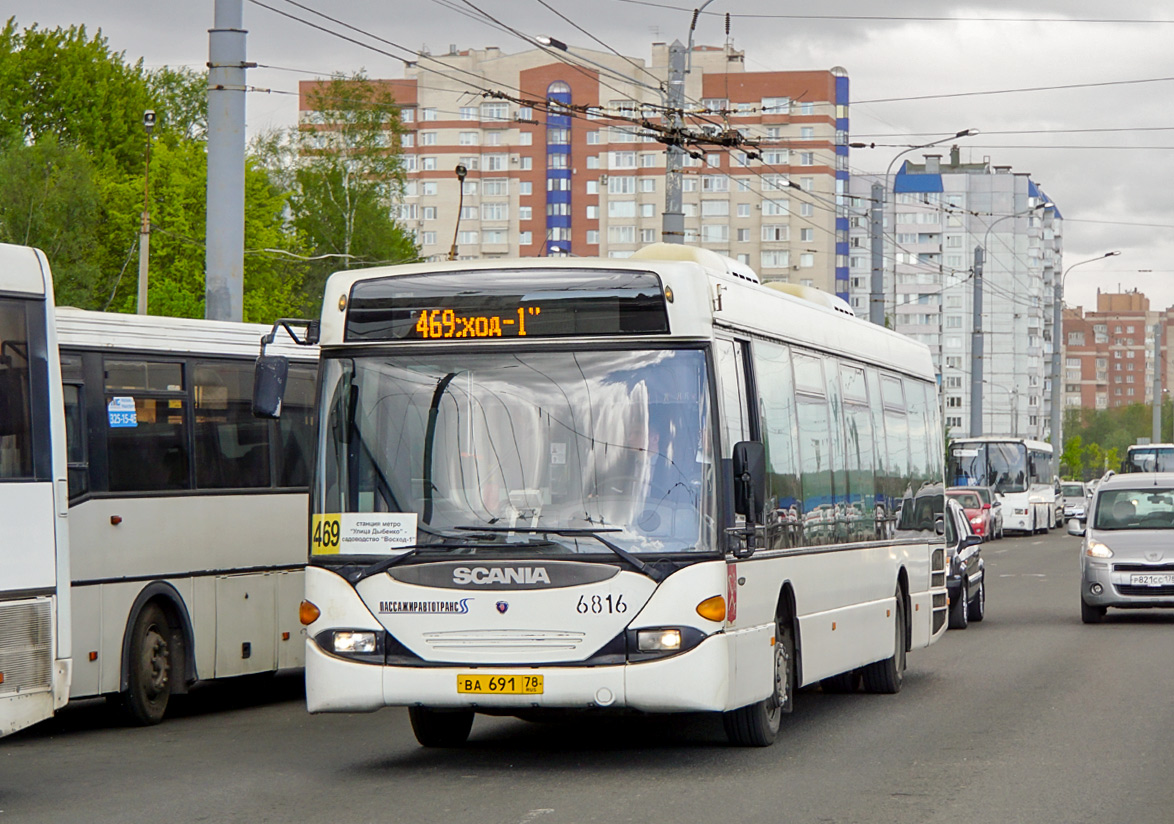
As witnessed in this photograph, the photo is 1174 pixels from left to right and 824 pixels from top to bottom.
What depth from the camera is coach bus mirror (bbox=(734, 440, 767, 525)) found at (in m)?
10.2

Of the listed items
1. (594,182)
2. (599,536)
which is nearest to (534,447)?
(599,536)

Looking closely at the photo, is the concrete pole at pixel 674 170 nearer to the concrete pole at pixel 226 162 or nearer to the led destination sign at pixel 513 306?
the concrete pole at pixel 226 162

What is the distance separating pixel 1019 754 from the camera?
11.1 meters

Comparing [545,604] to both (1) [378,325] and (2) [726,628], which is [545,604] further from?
(1) [378,325]

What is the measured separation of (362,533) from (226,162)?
9319 mm

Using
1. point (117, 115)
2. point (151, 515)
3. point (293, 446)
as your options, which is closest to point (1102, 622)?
point (293, 446)

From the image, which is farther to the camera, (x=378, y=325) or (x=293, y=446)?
(x=293, y=446)

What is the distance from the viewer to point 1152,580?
22.3m

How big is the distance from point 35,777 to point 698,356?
14.2ft

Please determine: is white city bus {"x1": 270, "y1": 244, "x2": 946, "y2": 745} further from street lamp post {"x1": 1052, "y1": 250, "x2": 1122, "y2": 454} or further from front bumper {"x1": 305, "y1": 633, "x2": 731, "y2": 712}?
street lamp post {"x1": 1052, "y1": 250, "x2": 1122, "y2": 454}

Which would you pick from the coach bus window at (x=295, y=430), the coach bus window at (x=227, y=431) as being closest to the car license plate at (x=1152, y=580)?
the coach bus window at (x=295, y=430)

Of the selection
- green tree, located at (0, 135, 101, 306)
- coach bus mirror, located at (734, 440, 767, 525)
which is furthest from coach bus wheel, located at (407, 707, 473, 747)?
green tree, located at (0, 135, 101, 306)

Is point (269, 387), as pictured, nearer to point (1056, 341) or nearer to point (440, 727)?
point (440, 727)

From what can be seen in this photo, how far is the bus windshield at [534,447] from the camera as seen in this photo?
33.2ft
